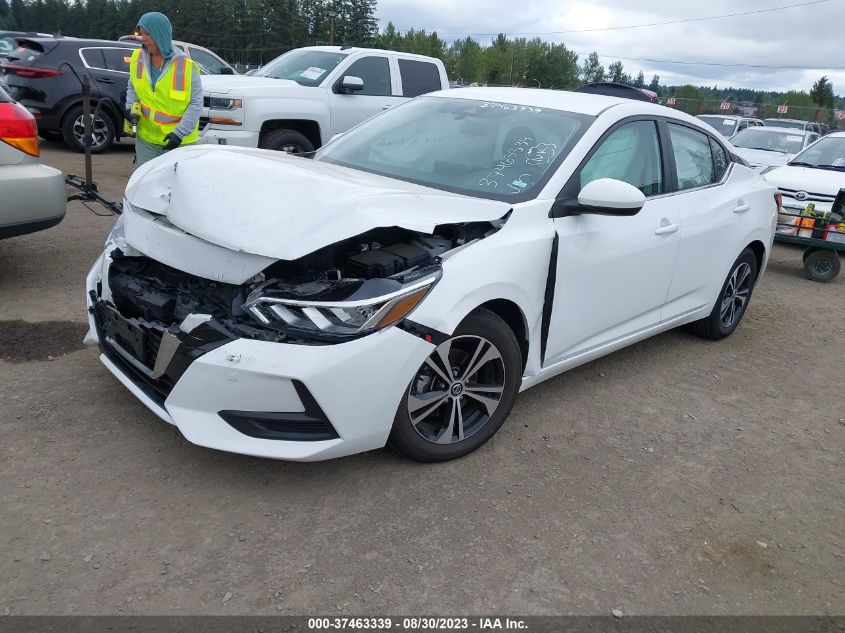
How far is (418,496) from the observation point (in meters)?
3.03

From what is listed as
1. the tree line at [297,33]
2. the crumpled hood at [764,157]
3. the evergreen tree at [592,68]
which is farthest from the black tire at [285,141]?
the evergreen tree at [592,68]

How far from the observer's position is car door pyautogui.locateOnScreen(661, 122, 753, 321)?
4422mm

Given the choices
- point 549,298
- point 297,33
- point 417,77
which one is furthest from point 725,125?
point 297,33

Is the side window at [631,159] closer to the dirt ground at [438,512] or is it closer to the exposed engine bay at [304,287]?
the exposed engine bay at [304,287]

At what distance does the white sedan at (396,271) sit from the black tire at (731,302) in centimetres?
95

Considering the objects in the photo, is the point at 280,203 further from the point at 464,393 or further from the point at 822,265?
the point at 822,265

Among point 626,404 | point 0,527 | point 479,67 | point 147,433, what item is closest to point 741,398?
point 626,404

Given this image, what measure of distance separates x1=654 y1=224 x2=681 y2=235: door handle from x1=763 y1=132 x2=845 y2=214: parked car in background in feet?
16.1

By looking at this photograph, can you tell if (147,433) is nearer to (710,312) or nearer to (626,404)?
(626,404)

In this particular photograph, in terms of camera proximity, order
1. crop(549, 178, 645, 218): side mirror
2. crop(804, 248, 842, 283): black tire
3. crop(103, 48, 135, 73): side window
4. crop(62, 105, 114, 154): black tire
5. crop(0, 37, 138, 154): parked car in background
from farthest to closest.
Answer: crop(103, 48, 135, 73): side window
crop(62, 105, 114, 154): black tire
crop(0, 37, 138, 154): parked car in background
crop(804, 248, 842, 283): black tire
crop(549, 178, 645, 218): side mirror

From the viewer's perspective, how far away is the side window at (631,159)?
3.78 meters

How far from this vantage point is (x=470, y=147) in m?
3.89

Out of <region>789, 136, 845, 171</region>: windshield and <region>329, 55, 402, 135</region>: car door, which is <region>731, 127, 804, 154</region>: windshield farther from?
<region>329, 55, 402, 135</region>: car door

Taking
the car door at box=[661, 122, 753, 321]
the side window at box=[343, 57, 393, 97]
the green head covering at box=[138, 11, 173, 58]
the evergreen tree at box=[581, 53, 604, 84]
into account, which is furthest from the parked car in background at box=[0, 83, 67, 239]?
the evergreen tree at box=[581, 53, 604, 84]
